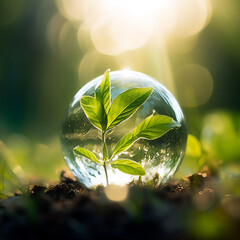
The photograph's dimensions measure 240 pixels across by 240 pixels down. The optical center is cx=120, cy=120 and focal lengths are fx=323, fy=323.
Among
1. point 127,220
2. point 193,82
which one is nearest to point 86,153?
point 127,220

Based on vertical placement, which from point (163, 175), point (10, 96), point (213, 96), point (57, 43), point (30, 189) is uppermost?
point (57, 43)

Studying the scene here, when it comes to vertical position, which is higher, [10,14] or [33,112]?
[10,14]

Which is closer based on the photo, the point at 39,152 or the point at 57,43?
the point at 39,152

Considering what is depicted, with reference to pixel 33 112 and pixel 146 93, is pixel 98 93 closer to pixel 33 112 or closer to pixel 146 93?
pixel 146 93

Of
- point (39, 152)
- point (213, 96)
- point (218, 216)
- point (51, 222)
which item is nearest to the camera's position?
point (218, 216)

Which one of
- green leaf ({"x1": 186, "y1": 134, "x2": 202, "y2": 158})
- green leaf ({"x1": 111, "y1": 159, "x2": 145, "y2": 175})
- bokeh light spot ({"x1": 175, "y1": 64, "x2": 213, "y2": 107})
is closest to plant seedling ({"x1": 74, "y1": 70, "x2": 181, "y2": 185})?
green leaf ({"x1": 111, "y1": 159, "x2": 145, "y2": 175})

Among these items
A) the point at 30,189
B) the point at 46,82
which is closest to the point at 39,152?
the point at 30,189

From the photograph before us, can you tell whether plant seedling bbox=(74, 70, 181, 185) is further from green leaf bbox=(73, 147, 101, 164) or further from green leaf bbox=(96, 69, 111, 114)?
green leaf bbox=(73, 147, 101, 164)

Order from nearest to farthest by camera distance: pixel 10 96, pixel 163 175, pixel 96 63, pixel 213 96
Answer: pixel 163 175 → pixel 213 96 → pixel 96 63 → pixel 10 96
